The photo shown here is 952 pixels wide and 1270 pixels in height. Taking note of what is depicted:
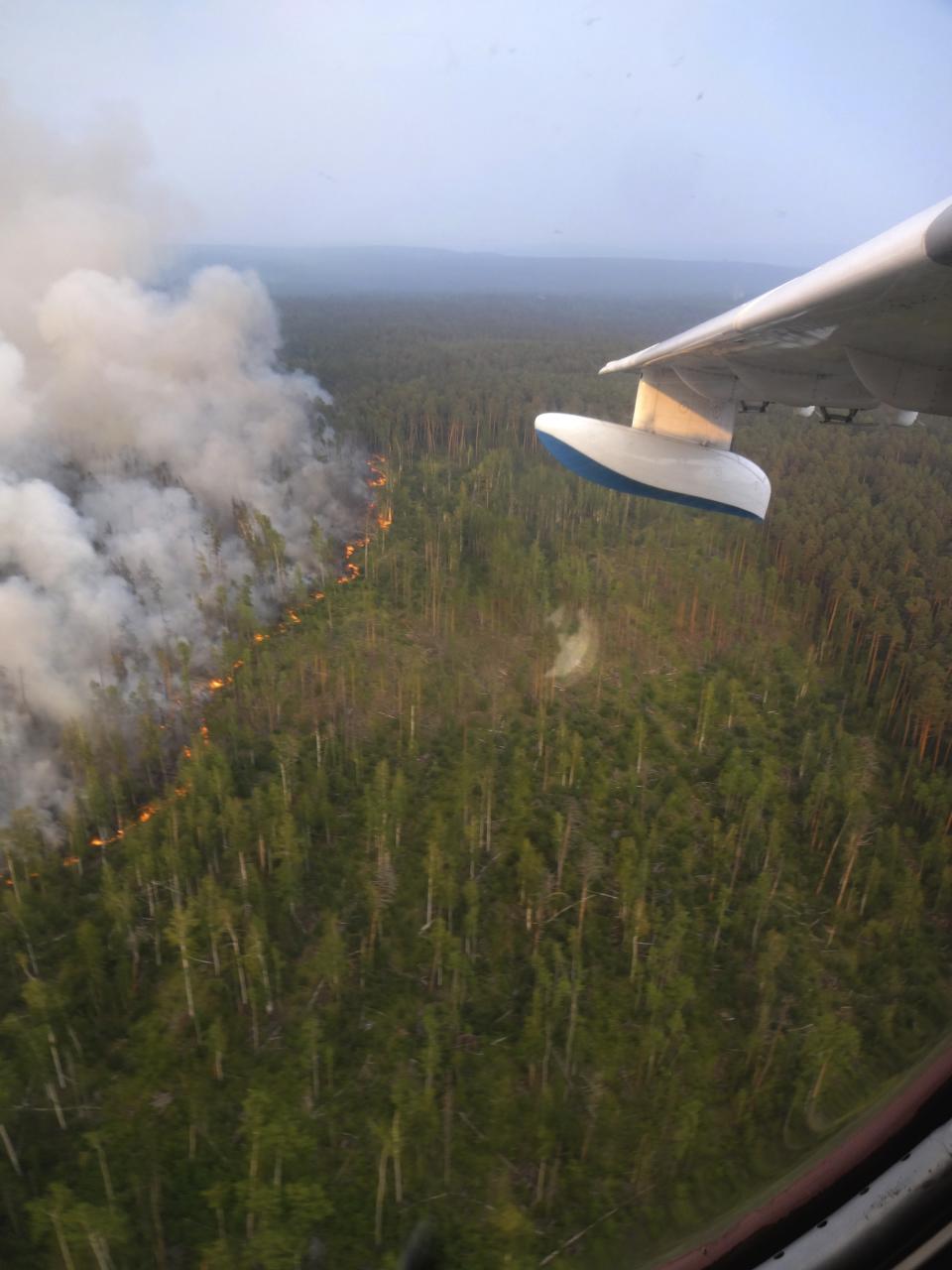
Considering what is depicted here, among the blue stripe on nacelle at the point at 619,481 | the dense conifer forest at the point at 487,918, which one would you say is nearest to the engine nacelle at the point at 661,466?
the blue stripe on nacelle at the point at 619,481

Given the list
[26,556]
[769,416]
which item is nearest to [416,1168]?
[26,556]

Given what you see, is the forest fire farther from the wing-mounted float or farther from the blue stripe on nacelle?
the wing-mounted float

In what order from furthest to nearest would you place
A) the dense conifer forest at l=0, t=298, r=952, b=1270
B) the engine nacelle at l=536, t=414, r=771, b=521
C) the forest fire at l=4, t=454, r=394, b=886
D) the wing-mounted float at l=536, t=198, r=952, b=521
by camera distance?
the forest fire at l=4, t=454, r=394, b=886 < the dense conifer forest at l=0, t=298, r=952, b=1270 < the engine nacelle at l=536, t=414, r=771, b=521 < the wing-mounted float at l=536, t=198, r=952, b=521

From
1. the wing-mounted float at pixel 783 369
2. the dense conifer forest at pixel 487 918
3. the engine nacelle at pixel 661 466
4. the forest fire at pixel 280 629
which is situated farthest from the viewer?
the forest fire at pixel 280 629

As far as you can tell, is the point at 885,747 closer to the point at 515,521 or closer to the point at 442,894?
the point at 442,894

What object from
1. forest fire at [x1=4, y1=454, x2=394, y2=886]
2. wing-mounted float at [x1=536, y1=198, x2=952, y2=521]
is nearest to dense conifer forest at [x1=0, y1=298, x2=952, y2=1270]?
forest fire at [x1=4, y1=454, x2=394, y2=886]

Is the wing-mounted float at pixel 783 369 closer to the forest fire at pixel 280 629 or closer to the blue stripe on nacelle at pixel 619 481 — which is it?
the blue stripe on nacelle at pixel 619 481
